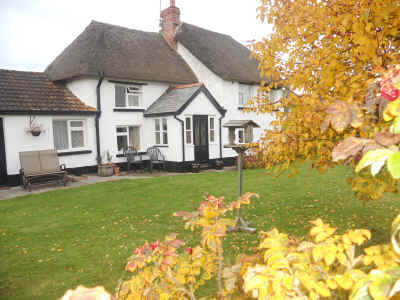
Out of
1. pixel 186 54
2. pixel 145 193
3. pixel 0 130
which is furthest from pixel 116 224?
pixel 186 54

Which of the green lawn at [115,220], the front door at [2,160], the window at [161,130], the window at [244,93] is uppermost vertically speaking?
the window at [244,93]

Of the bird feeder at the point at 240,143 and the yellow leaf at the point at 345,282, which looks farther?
the bird feeder at the point at 240,143

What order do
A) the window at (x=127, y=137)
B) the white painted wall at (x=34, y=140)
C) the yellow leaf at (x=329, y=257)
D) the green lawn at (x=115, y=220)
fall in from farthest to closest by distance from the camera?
1. the window at (x=127, y=137)
2. the white painted wall at (x=34, y=140)
3. the green lawn at (x=115, y=220)
4. the yellow leaf at (x=329, y=257)

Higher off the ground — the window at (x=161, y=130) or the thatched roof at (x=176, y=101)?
the thatched roof at (x=176, y=101)

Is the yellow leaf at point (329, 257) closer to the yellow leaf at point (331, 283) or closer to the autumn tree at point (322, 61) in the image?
the yellow leaf at point (331, 283)

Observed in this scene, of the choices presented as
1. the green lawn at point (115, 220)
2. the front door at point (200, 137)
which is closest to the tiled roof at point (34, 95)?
the green lawn at point (115, 220)

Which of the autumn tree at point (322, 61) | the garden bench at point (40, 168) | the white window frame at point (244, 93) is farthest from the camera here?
the white window frame at point (244, 93)

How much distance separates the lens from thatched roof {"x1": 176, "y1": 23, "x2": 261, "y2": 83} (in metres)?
18.8

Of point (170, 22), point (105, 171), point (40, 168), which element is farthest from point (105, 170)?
point (170, 22)

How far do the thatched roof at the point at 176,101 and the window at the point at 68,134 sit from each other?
3714 millimetres

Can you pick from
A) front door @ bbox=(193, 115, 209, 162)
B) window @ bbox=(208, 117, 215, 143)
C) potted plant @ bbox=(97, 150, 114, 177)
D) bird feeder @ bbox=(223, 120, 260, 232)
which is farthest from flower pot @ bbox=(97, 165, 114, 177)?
bird feeder @ bbox=(223, 120, 260, 232)

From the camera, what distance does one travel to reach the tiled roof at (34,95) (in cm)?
1291

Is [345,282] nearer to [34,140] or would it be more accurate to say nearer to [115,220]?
[115,220]

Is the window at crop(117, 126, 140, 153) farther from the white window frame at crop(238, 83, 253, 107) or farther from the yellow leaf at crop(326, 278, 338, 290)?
the yellow leaf at crop(326, 278, 338, 290)
